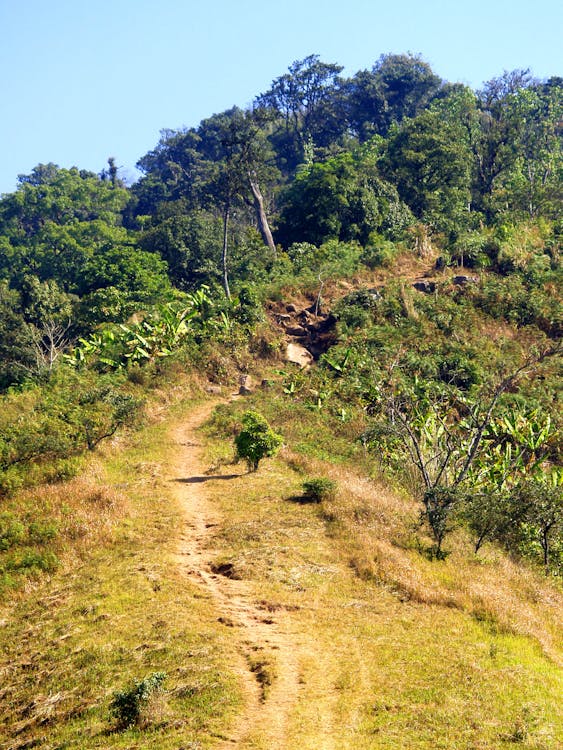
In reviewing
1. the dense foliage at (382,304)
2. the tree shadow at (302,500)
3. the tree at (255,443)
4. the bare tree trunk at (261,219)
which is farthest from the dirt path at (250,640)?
the bare tree trunk at (261,219)

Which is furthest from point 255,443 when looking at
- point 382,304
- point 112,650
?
point 382,304

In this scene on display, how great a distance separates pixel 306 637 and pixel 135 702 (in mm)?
3162

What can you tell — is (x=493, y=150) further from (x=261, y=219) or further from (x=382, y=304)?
(x=382, y=304)

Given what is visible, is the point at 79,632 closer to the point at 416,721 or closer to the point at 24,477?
the point at 416,721

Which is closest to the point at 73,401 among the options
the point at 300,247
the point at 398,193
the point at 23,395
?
the point at 23,395

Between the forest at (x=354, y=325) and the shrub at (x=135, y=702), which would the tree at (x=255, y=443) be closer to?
the forest at (x=354, y=325)

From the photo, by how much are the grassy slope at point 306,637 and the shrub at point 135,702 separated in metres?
0.19

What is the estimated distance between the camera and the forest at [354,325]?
17297 mm

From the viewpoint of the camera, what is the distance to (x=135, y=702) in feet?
29.9

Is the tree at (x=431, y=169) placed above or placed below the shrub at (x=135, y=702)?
above

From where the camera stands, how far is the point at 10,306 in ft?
117

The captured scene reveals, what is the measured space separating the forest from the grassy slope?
3.13ft

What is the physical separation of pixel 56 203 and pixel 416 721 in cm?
7327

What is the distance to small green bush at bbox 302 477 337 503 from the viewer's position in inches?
681
